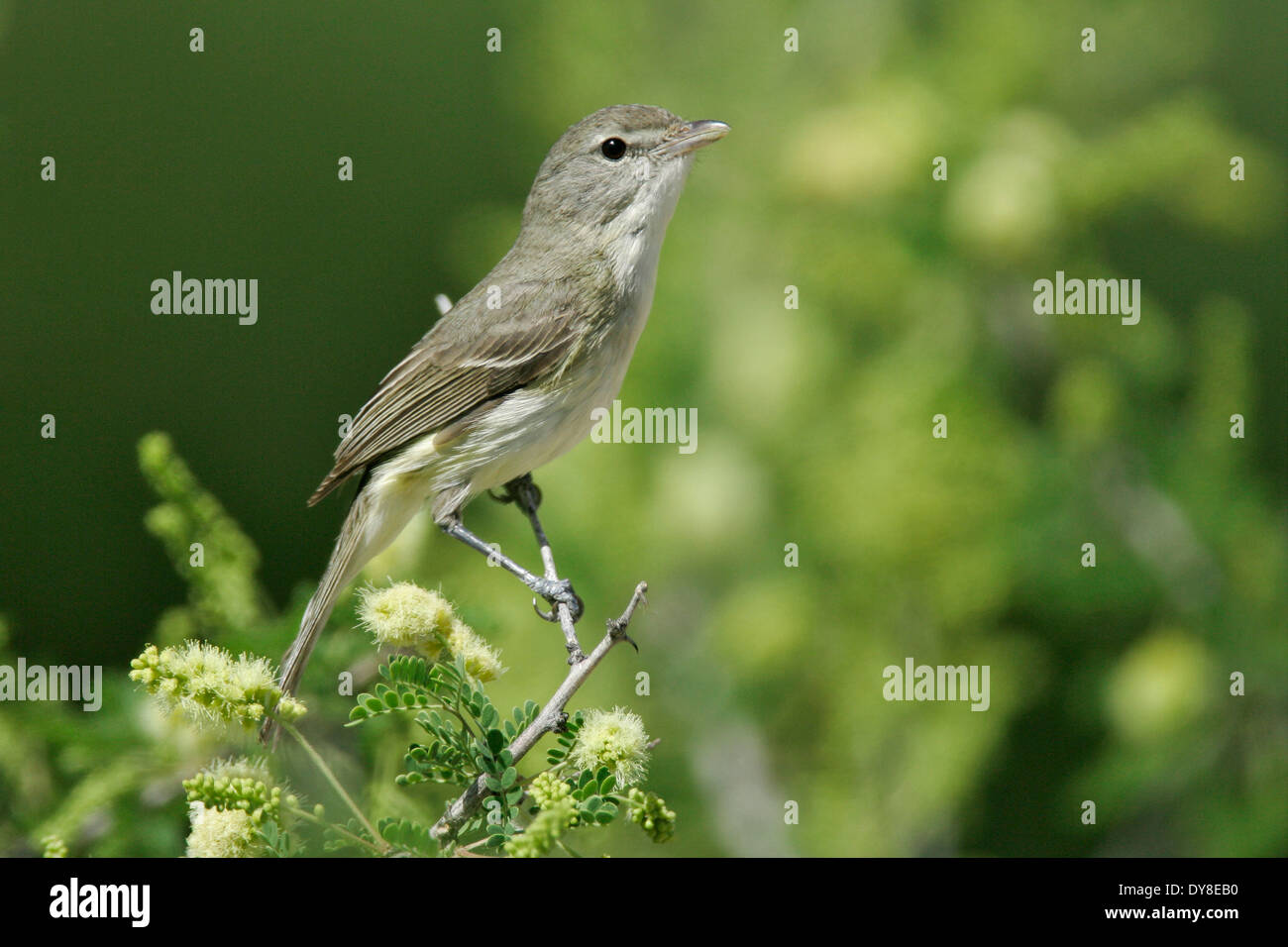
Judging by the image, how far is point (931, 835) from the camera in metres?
2.97

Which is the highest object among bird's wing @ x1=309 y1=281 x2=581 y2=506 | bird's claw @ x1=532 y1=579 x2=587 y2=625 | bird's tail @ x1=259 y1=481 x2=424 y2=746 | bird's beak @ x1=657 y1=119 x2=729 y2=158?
bird's beak @ x1=657 y1=119 x2=729 y2=158

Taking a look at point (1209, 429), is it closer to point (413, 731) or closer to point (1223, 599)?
point (1223, 599)

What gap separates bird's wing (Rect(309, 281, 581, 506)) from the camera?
2.79 metres

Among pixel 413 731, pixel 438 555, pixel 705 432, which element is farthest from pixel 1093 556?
pixel 413 731

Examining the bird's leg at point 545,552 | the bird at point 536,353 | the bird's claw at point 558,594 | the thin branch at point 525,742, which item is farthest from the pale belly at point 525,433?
the thin branch at point 525,742

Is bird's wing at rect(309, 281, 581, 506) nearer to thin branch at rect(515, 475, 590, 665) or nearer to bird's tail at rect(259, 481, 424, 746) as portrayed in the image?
bird's tail at rect(259, 481, 424, 746)

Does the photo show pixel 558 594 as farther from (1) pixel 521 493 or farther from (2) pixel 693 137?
(2) pixel 693 137

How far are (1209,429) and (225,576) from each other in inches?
96.1

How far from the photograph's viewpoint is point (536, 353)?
2.79 meters

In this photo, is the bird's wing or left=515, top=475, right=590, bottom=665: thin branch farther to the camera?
the bird's wing

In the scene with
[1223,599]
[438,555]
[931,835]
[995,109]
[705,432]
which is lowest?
[931,835]

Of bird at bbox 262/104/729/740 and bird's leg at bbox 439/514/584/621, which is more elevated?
bird at bbox 262/104/729/740

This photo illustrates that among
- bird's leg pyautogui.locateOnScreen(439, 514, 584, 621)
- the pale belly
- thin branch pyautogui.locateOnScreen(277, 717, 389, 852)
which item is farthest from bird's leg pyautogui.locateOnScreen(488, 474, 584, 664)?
thin branch pyautogui.locateOnScreen(277, 717, 389, 852)

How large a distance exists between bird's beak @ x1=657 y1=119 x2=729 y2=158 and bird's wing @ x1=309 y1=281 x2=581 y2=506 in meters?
0.41
